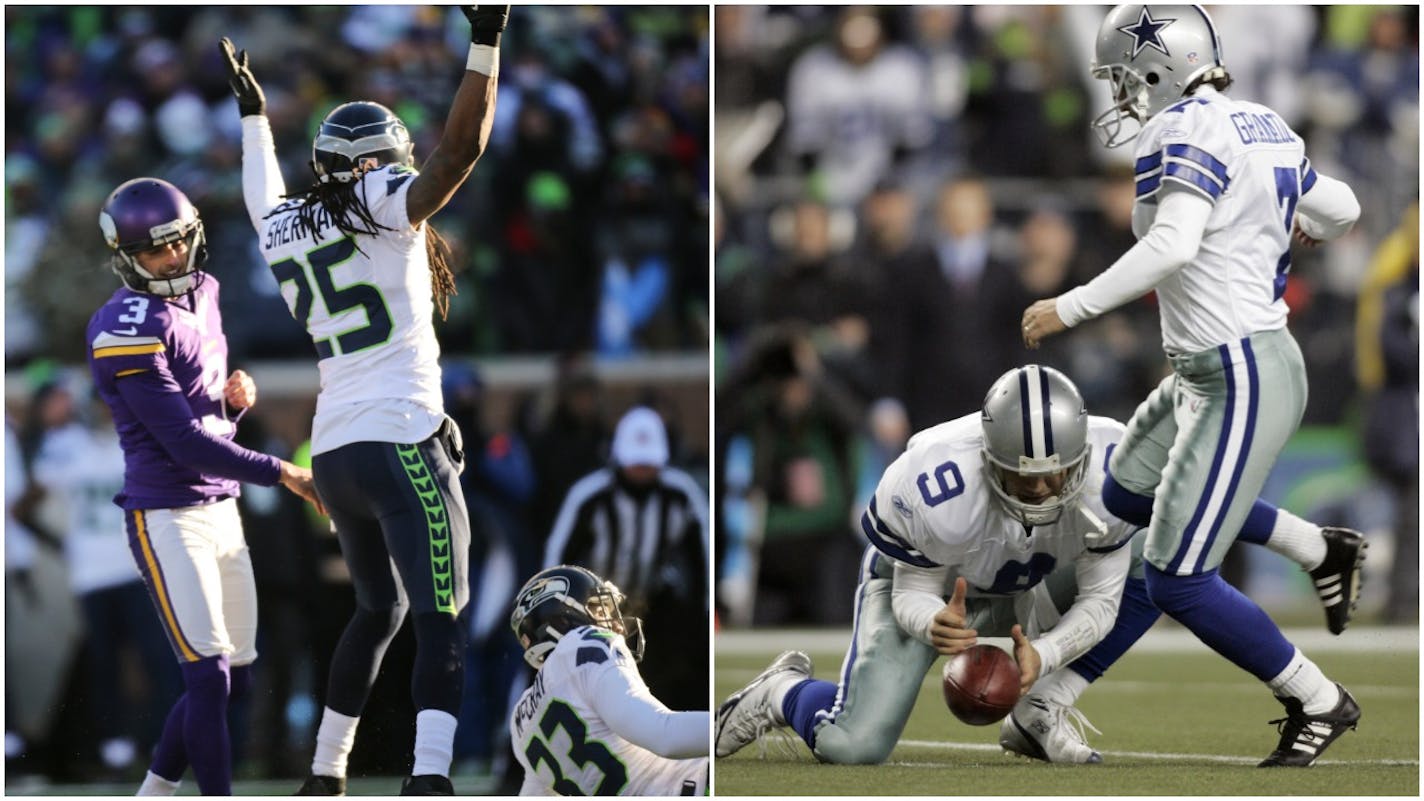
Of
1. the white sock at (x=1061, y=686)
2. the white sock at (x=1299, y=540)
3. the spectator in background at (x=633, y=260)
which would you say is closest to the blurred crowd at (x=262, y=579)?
the spectator in background at (x=633, y=260)

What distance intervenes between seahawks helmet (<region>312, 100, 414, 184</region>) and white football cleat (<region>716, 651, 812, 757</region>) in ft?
4.18

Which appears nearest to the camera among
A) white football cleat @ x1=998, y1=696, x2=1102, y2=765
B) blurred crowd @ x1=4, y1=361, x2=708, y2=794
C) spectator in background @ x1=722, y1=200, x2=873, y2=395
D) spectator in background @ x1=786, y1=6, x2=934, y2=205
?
white football cleat @ x1=998, y1=696, x2=1102, y2=765

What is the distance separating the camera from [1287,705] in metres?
3.88

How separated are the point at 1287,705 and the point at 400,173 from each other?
1.95 metres

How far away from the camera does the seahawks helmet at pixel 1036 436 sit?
12.0 feet

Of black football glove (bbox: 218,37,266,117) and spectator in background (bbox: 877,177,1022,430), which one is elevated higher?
black football glove (bbox: 218,37,266,117)

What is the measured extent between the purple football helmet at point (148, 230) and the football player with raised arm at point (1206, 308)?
163cm

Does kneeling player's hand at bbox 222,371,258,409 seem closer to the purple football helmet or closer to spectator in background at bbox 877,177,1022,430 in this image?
the purple football helmet

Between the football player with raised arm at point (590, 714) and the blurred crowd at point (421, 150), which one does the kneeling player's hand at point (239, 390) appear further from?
the blurred crowd at point (421, 150)

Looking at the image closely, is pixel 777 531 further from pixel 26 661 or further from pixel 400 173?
pixel 400 173

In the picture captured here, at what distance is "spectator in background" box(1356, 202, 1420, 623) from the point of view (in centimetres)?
736

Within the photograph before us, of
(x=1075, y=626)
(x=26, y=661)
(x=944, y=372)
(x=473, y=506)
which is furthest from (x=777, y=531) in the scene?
(x=1075, y=626)

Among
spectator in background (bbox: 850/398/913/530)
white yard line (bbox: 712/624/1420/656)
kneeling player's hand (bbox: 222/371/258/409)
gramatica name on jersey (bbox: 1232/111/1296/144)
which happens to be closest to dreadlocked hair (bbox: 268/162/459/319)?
kneeling player's hand (bbox: 222/371/258/409)

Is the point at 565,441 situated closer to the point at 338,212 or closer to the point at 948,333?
the point at 948,333
